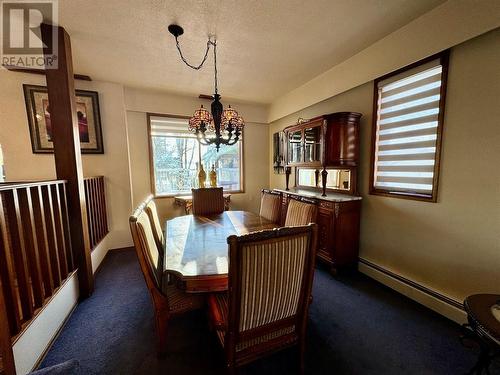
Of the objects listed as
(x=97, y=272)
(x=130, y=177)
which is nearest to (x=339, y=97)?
(x=130, y=177)

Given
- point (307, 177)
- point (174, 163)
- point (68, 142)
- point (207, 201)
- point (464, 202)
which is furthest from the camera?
point (174, 163)

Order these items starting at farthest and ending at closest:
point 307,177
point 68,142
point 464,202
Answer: point 307,177
point 68,142
point 464,202

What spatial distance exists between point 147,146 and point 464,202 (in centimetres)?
419

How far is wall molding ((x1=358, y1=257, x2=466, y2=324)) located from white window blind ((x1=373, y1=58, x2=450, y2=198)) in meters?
0.88

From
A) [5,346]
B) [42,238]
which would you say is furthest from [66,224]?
[5,346]

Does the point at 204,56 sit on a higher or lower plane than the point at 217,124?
higher

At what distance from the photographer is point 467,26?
5.14 feet

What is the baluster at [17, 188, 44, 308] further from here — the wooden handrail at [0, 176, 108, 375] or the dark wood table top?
the dark wood table top

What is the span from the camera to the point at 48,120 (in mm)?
2896

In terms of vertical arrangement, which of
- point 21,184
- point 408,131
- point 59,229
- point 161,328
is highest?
point 408,131

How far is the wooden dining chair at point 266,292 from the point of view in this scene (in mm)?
965

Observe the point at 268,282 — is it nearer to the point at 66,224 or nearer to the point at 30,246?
the point at 30,246

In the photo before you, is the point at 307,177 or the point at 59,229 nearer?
the point at 59,229

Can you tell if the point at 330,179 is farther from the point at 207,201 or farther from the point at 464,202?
the point at 207,201
